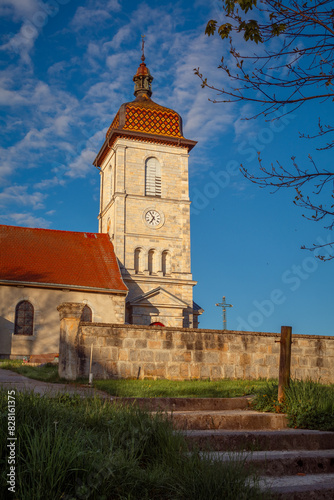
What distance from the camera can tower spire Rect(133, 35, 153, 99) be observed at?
4125 cm

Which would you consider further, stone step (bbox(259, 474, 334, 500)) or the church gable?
the church gable

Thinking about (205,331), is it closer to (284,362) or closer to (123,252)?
(284,362)

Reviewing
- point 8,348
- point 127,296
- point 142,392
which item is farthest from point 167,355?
point 127,296

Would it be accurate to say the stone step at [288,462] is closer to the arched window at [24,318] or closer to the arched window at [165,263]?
the arched window at [24,318]

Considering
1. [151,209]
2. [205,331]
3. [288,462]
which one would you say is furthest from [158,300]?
[288,462]

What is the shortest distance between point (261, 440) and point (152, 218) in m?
30.5

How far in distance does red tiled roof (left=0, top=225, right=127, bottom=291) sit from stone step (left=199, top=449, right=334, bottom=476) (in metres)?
24.1

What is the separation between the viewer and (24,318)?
28.6 m

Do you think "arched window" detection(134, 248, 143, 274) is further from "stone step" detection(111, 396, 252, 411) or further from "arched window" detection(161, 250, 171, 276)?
"stone step" detection(111, 396, 252, 411)

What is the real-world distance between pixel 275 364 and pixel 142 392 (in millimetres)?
5905

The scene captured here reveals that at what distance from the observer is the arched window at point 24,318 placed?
93.5 ft

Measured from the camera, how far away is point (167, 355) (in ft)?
46.2

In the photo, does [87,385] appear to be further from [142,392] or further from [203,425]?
[203,425]

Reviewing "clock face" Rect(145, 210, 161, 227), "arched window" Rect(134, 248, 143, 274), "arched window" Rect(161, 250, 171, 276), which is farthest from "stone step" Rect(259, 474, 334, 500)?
"clock face" Rect(145, 210, 161, 227)
